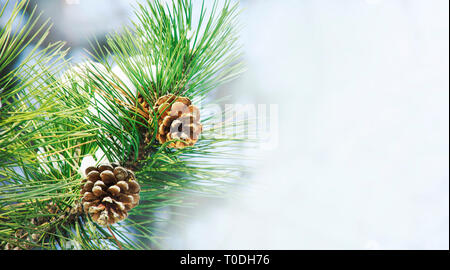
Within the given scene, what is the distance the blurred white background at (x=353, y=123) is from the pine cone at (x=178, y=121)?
0.35 m

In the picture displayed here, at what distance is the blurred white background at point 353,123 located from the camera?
1.82 ft

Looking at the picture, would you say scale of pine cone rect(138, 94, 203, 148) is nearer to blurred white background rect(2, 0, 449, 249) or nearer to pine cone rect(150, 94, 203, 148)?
pine cone rect(150, 94, 203, 148)

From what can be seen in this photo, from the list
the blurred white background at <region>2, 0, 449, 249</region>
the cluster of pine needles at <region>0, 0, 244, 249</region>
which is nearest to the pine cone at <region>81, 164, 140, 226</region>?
the cluster of pine needles at <region>0, 0, 244, 249</region>

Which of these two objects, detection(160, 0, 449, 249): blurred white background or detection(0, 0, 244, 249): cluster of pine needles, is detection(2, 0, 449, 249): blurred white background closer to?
detection(160, 0, 449, 249): blurred white background

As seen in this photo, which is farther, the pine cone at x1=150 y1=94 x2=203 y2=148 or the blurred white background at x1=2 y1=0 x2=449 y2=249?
the blurred white background at x1=2 y1=0 x2=449 y2=249

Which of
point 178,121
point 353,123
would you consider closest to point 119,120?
point 178,121

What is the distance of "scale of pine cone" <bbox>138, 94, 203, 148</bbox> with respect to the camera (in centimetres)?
19

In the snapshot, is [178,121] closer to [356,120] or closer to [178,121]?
[178,121]

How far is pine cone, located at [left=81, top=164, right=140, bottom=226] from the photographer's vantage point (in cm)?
18

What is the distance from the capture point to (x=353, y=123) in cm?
61

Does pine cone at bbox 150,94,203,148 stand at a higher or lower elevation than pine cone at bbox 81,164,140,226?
higher

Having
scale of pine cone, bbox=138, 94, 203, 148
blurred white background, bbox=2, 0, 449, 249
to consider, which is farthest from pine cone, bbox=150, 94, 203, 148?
blurred white background, bbox=2, 0, 449, 249

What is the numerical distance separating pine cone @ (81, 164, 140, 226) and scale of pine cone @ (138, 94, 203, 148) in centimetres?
3

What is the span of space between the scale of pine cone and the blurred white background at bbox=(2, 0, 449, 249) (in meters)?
0.35
